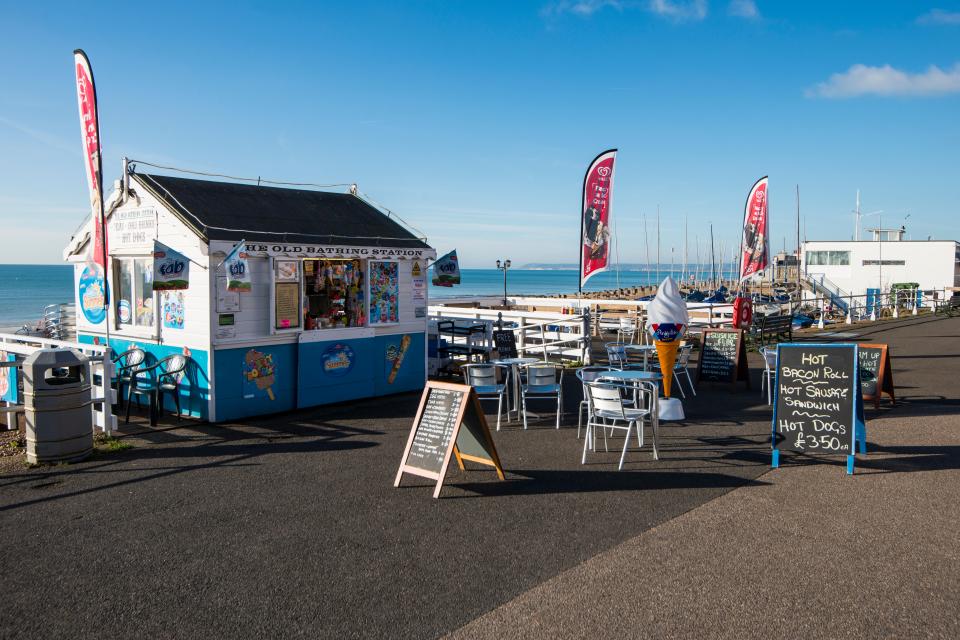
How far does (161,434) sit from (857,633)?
7565 mm

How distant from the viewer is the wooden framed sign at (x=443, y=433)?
6.54 metres

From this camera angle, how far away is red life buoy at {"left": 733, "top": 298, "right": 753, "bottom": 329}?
16112 millimetres

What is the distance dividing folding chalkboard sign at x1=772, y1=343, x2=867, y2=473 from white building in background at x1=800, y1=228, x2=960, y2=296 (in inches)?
1829

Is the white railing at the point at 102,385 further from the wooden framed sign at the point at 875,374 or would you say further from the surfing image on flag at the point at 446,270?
the wooden framed sign at the point at 875,374

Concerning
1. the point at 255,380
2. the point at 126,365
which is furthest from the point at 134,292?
the point at 255,380

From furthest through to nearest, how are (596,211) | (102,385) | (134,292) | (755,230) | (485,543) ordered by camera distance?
(755,230), (596,211), (134,292), (102,385), (485,543)

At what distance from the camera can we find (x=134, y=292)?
10391 millimetres

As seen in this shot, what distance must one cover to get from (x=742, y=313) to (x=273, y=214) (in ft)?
35.5

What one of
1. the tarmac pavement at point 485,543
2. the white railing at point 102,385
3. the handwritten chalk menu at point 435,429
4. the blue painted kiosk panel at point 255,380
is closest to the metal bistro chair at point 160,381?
the white railing at point 102,385

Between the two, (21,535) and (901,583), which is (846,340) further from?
(21,535)

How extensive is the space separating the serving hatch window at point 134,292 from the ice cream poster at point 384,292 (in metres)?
3.09

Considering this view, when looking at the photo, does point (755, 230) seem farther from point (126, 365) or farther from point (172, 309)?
point (126, 365)

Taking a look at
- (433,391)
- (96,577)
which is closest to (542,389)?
(433,391)

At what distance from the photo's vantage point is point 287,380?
10109 millimetres
